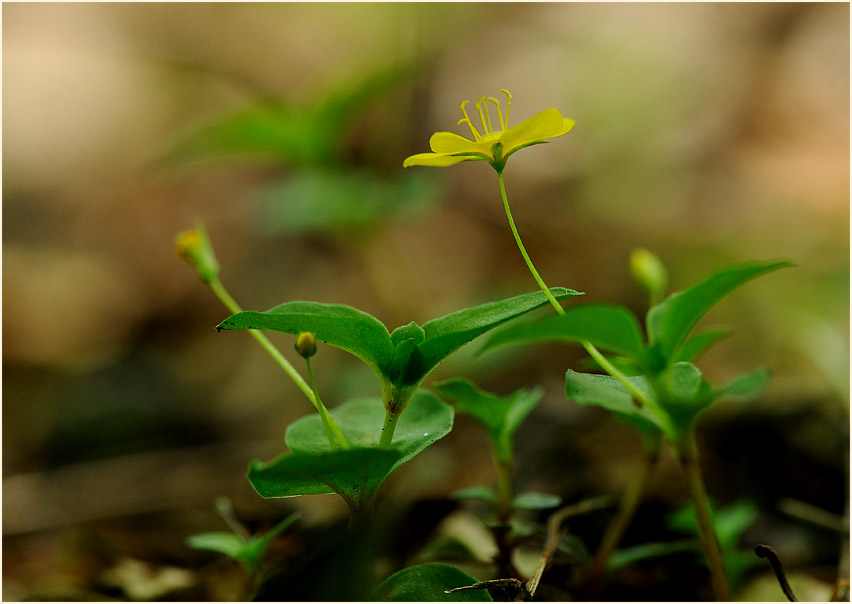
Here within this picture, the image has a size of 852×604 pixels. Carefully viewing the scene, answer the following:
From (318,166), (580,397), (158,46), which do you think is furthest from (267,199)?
(158,46)

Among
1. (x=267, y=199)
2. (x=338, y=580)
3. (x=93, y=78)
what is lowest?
(x=338, y=580)

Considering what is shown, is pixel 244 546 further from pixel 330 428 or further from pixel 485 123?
pixel 485 123

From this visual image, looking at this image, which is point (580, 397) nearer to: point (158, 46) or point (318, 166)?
point (318, 166)

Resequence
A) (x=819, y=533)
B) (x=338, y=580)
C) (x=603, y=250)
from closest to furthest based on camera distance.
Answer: (x=338, y=580) < (x=819, y=533) < (x=603, y=250)

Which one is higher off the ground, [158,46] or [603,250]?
[158,46]

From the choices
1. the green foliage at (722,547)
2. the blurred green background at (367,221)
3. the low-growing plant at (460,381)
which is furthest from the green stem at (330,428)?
the blurred green background at (367,221)

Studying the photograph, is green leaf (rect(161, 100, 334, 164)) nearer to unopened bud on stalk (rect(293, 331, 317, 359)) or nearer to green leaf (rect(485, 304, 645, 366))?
unopened bud on stalk (rect(293, 331, 317, 359))

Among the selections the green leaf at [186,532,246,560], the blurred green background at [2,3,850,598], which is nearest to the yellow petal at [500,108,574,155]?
the green leaf at [186,532,246,560]
